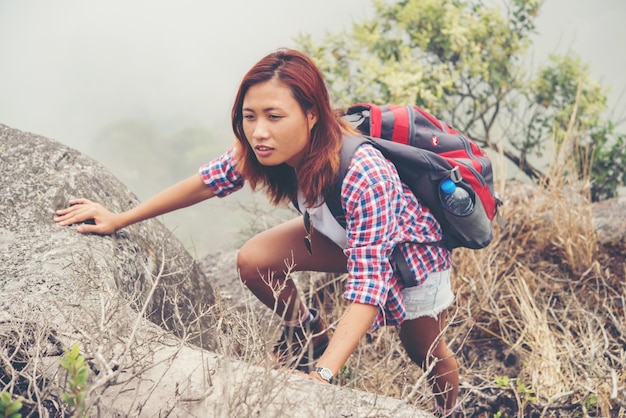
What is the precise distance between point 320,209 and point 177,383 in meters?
0.91

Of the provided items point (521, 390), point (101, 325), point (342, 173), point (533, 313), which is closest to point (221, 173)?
point (342, 173)

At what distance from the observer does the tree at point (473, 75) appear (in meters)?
5.51

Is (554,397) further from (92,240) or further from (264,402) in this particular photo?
(92,240)

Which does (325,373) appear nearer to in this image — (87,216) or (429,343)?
(429,343)

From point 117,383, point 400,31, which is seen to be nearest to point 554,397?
point 117,383

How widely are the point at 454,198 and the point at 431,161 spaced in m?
0.15

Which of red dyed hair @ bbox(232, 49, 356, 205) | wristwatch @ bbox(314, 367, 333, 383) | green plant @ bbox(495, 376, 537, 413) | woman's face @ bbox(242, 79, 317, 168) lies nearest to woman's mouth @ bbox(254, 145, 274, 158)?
woman's face @ bbox(242, 79, 317, 168)

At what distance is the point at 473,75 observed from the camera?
19.0ft

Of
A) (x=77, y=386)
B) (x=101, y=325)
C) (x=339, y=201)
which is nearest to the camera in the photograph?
(x=77, y=386)

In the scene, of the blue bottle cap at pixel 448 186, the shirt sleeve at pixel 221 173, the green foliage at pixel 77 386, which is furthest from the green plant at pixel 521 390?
the green foliage at pixel 77 386

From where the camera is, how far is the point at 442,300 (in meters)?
2.66

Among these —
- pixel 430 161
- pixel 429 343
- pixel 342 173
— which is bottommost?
pixel 429 343

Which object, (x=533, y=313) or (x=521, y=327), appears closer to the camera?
(x=533, y=313)

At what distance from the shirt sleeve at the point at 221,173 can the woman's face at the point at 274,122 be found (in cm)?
34
